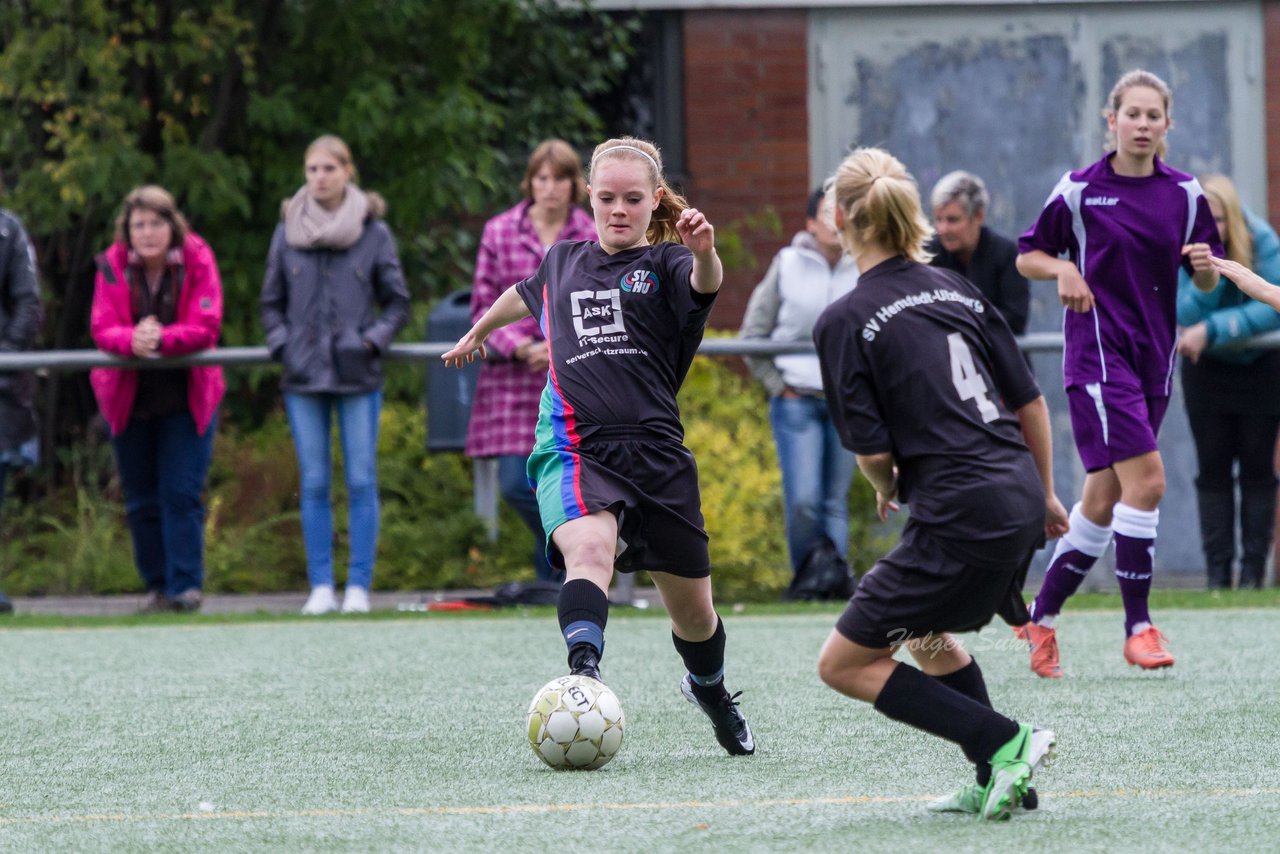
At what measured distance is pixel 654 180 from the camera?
5.18 metres

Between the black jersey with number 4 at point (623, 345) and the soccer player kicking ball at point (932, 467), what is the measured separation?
33.2 inches

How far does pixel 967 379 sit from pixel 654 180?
1318 millimetres

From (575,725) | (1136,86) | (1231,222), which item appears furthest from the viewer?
(1231,222)

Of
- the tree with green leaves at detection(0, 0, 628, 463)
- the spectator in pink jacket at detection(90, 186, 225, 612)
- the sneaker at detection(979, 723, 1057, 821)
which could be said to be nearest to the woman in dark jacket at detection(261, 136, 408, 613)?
the spectator in pink jacket at detection(90, 186, 225, 612)

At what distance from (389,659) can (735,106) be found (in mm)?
6743

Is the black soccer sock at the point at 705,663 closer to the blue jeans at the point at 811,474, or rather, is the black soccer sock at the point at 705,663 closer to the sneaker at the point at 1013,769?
the sneaker at the point at 1013,769

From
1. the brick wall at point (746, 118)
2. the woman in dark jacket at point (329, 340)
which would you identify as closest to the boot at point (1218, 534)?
the woman in dark jacket at point (329, 340)

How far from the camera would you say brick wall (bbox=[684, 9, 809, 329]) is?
516 inches

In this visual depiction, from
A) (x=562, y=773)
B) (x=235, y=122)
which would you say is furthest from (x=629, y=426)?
(x=235, y=122)

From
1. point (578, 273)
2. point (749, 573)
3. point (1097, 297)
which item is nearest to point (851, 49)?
point (749, 573)

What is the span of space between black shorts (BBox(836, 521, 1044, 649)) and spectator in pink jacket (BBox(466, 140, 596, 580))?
4.79 meters

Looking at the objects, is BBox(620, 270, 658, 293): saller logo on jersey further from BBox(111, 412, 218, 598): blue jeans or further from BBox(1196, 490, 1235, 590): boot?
BBox(1196, 490, 1235, 590): boot

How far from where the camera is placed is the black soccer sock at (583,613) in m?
4.80

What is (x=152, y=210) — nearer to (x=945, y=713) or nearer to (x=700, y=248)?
(x=700, y=248)
